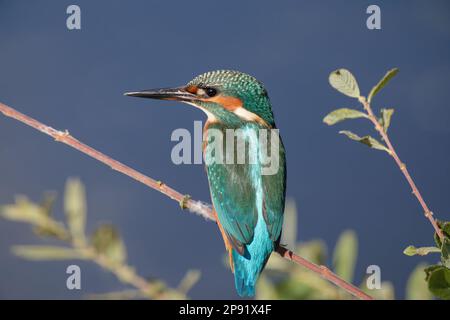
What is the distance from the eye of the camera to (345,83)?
673mm

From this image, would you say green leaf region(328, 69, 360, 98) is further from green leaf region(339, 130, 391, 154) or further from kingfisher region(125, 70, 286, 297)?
kingfisher region(125, 70, 286, 297)

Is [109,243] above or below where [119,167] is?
below

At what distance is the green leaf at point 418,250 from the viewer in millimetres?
617

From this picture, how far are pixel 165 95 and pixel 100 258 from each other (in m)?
0.96

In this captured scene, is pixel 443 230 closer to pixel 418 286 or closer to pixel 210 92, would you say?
pixel 418 286

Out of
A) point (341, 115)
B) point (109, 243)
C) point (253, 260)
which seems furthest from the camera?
point (253, 260)

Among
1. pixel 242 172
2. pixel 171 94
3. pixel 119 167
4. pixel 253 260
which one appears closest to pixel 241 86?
pixel 171 94

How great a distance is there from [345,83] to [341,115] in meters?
0.05

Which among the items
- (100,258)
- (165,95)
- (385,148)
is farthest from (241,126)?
(100,258)

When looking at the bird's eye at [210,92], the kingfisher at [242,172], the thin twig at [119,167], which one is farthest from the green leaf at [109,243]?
the bird's eye at [210,92]

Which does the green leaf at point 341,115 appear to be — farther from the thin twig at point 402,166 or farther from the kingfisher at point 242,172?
the kingfisher at point 242,172

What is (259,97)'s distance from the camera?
1499mm

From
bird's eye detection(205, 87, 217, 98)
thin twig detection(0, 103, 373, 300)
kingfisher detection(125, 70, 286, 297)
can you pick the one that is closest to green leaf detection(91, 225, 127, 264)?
thin twig detection(0, 103, 373, 300)
